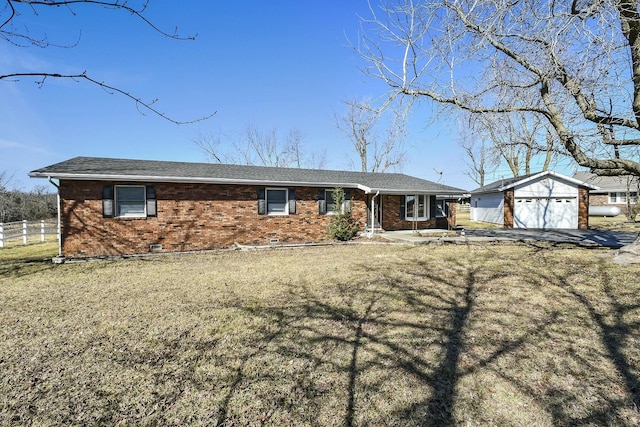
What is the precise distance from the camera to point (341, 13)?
7.18 m

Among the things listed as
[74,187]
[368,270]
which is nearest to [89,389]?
[368,270]

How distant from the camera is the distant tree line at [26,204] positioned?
22.3m

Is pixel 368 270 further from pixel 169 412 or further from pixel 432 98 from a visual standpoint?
pixel 169 412

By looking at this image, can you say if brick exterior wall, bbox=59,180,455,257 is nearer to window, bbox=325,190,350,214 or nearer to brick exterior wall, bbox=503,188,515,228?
window, bbox=325,190,350,214

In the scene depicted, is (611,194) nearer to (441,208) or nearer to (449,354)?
(441,208)

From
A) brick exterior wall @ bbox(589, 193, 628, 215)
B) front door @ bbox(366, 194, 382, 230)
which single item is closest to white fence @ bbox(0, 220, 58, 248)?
front door @ bbox(366, 194, 382, 230)

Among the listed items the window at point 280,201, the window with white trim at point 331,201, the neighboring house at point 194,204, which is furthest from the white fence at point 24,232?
the window with white trim at point 331,201

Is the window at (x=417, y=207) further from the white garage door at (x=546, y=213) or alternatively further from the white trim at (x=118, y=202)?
the white trim at (x=118, y=202)

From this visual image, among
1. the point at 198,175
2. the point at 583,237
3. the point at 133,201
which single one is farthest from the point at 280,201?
the point at 583,237

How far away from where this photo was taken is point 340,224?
44.1ft

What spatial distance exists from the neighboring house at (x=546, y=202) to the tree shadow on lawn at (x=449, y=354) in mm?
15644

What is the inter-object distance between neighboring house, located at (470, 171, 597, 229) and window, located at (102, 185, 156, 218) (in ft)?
65.6

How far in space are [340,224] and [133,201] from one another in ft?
26.5

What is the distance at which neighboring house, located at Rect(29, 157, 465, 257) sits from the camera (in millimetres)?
10039
